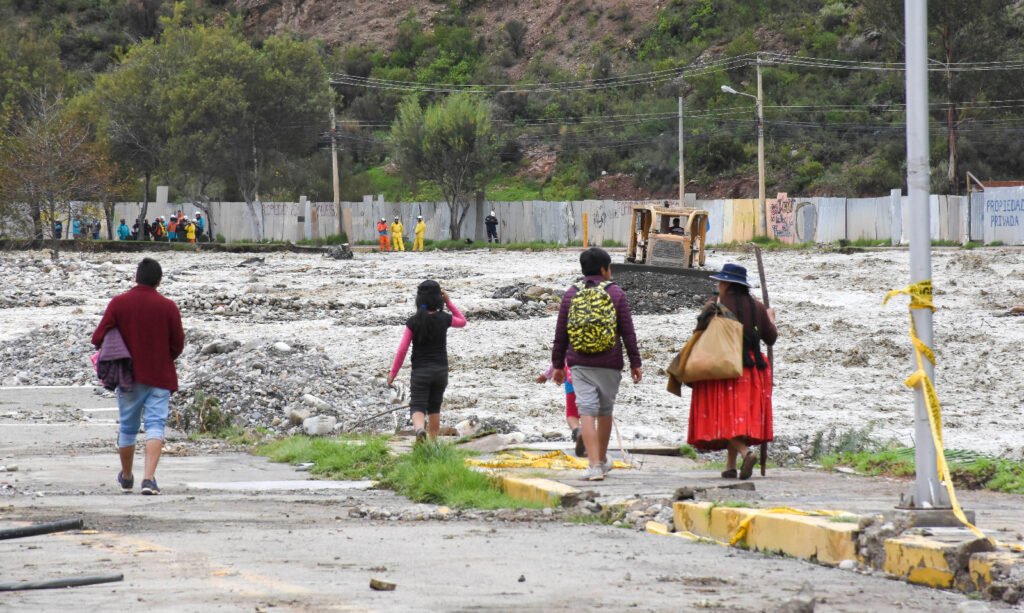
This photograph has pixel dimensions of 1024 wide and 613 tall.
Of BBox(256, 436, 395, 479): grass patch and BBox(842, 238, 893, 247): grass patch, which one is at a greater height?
BBox(842, 238, 893, 247): grass patch

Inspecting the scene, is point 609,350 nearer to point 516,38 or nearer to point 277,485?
point 277,485

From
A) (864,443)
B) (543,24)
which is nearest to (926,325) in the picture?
(864,443)

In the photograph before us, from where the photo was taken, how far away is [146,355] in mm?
10836

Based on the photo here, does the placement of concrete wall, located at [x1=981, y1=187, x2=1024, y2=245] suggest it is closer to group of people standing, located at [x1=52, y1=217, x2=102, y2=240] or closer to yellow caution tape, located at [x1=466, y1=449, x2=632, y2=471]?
group of people standing, located at [x1=52, y1=217, x2=102, y2=240]

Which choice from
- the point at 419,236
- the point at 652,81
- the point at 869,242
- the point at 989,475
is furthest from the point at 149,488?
the point at 652,81

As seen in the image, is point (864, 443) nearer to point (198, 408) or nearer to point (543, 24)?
point (198, 408)

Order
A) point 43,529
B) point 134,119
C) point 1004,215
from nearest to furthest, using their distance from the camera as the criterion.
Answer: point 43,529, point 1004,215, point 134,119

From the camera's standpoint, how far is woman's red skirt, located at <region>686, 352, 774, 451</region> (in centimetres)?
1074

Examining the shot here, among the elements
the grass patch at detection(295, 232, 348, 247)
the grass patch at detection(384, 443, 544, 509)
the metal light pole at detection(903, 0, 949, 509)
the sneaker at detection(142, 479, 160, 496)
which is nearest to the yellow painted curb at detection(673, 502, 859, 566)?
the metal light pole at detection(903, 0, 949, 509)

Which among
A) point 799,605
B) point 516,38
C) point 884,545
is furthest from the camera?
point 516,38

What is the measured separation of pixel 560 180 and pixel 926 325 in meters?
67.2

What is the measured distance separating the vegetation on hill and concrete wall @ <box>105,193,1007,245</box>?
187 centimetres

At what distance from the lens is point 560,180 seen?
74562 millimetres

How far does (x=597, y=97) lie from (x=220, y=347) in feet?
208
